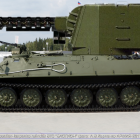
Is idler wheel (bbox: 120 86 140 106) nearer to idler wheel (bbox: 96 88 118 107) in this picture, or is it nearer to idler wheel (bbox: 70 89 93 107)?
idler wheel (bbox: 96 88 118 107)

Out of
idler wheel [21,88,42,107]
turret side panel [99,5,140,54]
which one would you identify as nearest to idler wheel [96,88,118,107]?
turret side panel [99,5,140,54]

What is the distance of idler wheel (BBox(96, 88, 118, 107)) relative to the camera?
11.3 metres

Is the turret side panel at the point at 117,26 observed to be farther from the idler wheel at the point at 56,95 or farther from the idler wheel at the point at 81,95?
the idler wheel at the point at 56,95

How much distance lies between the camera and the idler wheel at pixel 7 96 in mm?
11320

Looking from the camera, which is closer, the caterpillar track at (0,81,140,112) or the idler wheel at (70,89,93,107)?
the caterpillar track at (0,81,140,112)

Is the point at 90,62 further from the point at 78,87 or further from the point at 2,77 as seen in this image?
the point at 2,77

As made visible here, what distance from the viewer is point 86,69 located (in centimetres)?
1077

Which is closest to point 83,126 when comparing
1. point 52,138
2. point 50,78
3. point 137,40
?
point 52,138

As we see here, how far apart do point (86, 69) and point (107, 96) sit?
1555 mm

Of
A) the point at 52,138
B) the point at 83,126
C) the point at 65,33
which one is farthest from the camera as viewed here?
the point at 65,33

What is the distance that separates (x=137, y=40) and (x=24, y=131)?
262 inches

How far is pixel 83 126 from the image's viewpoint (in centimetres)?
912

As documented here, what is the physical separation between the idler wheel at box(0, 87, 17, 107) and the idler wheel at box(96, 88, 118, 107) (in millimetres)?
3619

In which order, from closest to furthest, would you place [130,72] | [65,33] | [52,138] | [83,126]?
1. [52,138]
2. [83,126]
3. [130,72]
4. [65,33]
